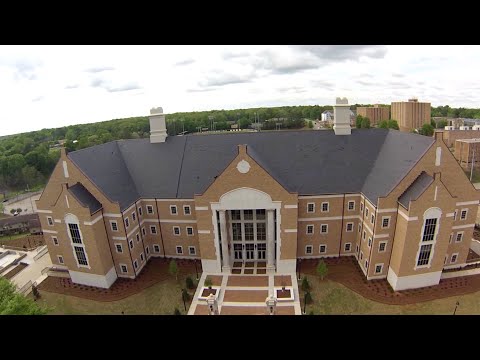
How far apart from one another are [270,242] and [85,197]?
21.1 m

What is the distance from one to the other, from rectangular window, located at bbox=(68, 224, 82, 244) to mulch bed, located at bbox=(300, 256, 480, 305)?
2532cm

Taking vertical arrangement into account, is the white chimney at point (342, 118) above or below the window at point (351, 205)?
above

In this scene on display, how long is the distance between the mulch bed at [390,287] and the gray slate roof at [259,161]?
888 centimetres

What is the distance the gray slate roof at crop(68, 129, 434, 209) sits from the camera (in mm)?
35375

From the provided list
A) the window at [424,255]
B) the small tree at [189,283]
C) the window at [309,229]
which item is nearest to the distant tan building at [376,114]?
the window at [309,229]

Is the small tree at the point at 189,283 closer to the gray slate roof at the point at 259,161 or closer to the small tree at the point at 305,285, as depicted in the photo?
the gray slate roof at the point at 259,161

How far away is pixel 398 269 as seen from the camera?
30.9 metres

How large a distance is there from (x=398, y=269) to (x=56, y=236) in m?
38.6

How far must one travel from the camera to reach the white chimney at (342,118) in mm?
39219

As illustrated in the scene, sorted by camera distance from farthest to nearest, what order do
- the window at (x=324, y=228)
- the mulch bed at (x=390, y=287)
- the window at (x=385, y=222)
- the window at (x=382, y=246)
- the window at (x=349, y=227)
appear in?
the window at (x=349, y=227), the window at (x=324, y=228), the window at (x=382, y=246), the window at (x=385, y=222), the mulch bed at (x=390, y=287)

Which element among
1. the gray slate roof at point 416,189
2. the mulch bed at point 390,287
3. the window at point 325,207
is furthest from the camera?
the window at point 325,207

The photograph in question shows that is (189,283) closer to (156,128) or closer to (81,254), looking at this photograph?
(81,254)

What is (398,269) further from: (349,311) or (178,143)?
(178,143)

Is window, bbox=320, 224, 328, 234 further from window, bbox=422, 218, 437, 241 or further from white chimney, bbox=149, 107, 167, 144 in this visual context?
white chimney, bbox=149, 107, 167, 144
